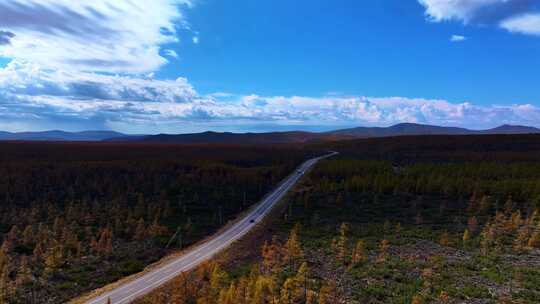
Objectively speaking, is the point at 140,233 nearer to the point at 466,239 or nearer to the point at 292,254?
the point at 292,254

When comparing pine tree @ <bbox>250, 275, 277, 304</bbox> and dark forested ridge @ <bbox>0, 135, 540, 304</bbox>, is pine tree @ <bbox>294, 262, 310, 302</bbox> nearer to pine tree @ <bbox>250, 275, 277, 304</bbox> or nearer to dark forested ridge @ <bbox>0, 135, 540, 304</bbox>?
dark forested ridge @ <bbox>0, 135, 540, 304</bbox>

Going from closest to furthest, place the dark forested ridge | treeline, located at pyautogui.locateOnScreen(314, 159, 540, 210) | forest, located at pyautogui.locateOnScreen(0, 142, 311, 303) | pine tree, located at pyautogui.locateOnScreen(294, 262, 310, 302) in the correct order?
pine tree, located at pyautogui.locateOnScreen(294, 262, 310, 302), the dark forested ridge, forest, located at pyautogui.locateOnScreen(0, 142, 311, 303), treeline, located at pyautogui.locateOnScreen(314, 159, 540, 210)

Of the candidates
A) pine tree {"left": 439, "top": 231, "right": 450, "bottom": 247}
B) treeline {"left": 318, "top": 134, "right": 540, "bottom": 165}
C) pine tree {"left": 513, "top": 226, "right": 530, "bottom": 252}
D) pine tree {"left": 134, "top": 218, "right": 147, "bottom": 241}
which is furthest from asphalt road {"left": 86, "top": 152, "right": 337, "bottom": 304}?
treeline {"left": 318, "top": 134, "right": 540, "bottom": 165}

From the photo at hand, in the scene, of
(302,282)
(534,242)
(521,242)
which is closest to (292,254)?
(302,282)

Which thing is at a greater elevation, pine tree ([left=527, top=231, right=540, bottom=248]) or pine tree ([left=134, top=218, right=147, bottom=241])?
pine tree ([left=527, top=231, right=540, bottom=248])

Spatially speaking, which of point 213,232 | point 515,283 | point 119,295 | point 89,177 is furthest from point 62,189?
point 515,283

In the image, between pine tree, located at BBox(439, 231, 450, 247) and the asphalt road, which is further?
pine tree, located at BBox(439, 231, 450, 247)
